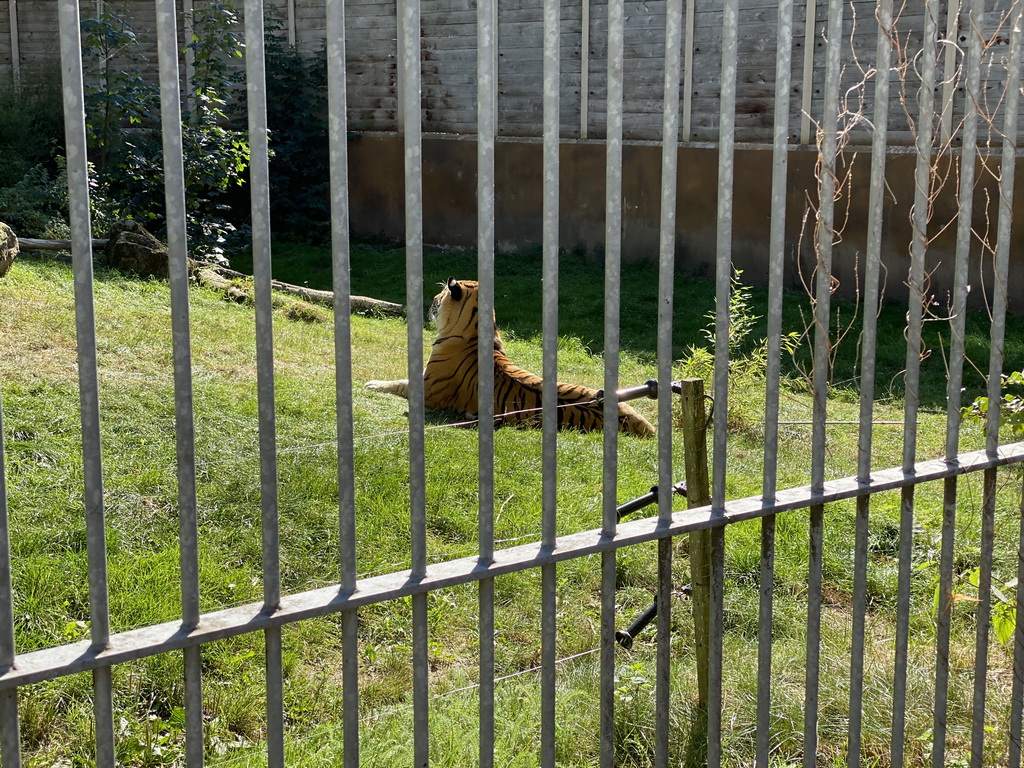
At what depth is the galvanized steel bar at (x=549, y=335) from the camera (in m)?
2.00

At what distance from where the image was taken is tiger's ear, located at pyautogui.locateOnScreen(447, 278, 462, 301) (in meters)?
7.53

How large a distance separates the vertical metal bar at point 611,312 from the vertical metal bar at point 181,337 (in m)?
0.77

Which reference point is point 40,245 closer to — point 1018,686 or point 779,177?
point 779,177

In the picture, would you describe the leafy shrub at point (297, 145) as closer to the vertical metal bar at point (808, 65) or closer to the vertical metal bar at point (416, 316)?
the vertical metal bar at point (808, 65)

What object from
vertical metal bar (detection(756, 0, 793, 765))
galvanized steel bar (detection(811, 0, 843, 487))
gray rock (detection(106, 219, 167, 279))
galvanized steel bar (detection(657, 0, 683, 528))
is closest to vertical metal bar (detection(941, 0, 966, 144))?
galvanized steel bar (detection(811, 0, 843, 487))

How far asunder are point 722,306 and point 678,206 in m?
9.61

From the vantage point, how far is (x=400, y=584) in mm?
1985

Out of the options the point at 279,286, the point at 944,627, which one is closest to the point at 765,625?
the point at 944,627

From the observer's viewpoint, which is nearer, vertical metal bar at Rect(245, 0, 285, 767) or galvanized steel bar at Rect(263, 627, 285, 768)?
vertical metal bar at Rect(245, 0, 285, 767)

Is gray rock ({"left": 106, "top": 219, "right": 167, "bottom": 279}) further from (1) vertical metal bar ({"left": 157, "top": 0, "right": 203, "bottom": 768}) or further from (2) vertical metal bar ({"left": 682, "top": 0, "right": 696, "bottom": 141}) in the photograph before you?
(1) vertical metal bar ({"left": 157, "top": 0, "right": 203, "bottom": 768})

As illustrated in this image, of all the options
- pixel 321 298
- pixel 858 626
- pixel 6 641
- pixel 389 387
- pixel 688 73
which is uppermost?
pixel 688 73

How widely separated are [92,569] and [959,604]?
3.81 metres

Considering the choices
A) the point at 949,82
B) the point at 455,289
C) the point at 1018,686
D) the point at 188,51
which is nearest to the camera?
the point at 1018,686

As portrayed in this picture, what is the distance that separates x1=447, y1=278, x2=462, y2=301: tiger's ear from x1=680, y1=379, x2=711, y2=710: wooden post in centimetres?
414
